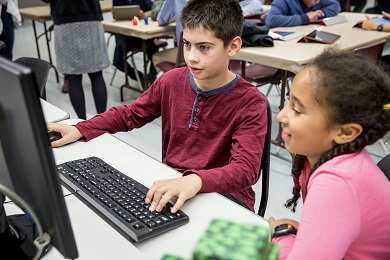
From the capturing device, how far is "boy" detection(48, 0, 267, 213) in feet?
4.29

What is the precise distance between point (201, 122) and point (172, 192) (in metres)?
0.47

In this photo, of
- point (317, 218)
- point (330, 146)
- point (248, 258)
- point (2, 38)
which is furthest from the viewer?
point (2, 38)

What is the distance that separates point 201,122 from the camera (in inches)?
54.1

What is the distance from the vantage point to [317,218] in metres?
0.74

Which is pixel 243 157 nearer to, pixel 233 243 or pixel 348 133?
pixel 348 133

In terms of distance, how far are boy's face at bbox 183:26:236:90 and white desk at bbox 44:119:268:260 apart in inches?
12.7

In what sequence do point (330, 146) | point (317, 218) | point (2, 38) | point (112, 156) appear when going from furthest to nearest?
point (2, 38)
point (112, 156)
point (330, 146)
point (317, 218)

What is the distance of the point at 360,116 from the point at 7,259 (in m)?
0.72

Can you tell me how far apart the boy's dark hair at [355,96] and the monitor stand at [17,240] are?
0.60m

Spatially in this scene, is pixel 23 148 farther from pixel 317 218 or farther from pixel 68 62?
pixel 68 62

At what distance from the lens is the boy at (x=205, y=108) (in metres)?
1.31

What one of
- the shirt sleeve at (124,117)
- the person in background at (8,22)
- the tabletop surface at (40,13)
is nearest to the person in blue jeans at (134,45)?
the tabletop surface at (40,13)

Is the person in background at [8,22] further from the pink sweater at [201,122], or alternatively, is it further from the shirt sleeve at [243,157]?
the shirt sleeve at [243,157]

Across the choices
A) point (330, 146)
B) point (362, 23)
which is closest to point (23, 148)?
point (330, 146)
